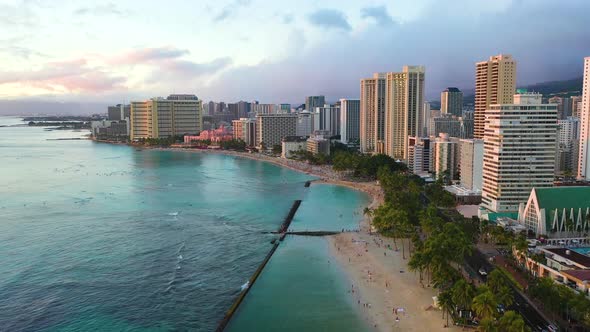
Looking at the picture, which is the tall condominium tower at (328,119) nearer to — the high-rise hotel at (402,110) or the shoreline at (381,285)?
the high-rise hotel at (402,110)

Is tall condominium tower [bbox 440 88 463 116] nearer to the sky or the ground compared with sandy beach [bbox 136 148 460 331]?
nearer to the sky

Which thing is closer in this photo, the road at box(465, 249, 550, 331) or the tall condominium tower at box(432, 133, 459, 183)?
the road at box(465, 249, 550, 331)

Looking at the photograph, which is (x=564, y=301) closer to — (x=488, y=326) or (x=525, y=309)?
(x=525, y=309)

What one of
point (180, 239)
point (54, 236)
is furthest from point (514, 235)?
point (54, 236)

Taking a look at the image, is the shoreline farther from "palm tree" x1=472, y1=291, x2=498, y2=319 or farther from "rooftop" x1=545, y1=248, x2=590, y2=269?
"rooftop" x1=545, y1=248, x2=590, y2=269

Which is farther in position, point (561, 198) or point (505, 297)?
point (561, 198)

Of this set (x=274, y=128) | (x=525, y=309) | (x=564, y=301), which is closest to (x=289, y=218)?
(x=525, y=309)

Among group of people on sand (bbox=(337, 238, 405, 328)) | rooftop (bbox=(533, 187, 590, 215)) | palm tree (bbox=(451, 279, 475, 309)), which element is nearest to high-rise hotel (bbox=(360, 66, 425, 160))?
rooftop (bbox=(533, 187, 590, 215))
